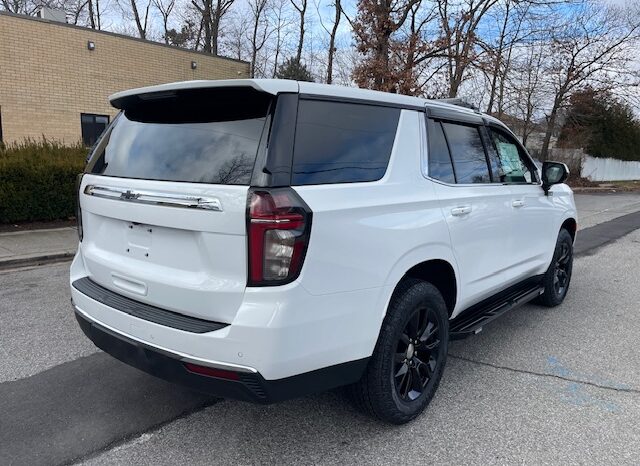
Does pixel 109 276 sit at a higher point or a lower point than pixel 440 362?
higher

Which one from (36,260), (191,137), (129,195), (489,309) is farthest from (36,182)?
(489,309)

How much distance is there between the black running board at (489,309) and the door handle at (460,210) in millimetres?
812

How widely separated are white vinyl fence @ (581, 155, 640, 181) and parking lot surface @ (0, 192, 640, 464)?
32240 millimetres

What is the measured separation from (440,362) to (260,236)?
1670 millimetres

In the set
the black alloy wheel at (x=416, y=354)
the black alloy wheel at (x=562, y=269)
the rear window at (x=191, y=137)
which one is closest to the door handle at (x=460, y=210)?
the black alloy wheel at (x=416, y=354)

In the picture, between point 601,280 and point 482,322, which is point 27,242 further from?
point 601,280

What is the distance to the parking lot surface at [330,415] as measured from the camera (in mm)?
2693

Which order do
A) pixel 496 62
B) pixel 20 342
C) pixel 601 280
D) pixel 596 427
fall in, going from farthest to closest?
1. pixel 496 62
2. pixel 601 280
3. pixel 20 342
4. pixel 596 427

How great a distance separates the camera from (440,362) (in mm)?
3203

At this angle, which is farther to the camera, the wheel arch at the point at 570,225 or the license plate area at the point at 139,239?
the wheel arch at the point at 570,225

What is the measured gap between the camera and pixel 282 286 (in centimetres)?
220

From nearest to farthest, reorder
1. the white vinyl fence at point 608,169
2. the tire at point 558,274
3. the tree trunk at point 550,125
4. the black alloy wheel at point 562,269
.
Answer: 1. the tire at point 558,274
2. the black alloy wheel at point 562,269
3. the tree trunk at point 550,125
4. the white vinyl fence at point 608,169

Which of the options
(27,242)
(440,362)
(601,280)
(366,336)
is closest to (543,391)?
(440,362)

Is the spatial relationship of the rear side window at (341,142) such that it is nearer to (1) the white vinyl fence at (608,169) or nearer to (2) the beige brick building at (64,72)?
(2) the beige brick building at (64,72)
